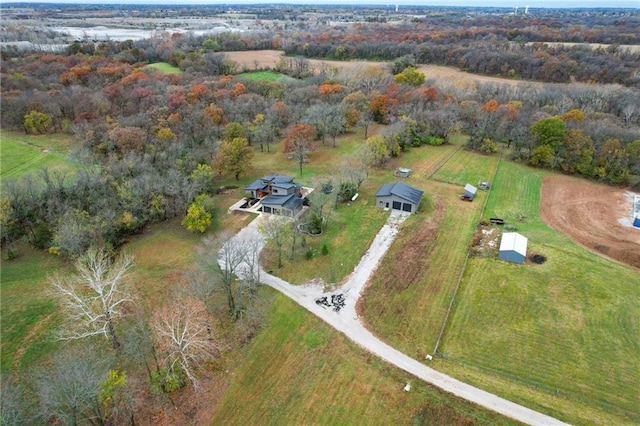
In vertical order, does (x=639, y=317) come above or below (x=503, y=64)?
below

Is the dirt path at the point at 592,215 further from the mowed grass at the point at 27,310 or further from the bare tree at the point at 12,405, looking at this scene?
the mowed grass at the point at 27,310

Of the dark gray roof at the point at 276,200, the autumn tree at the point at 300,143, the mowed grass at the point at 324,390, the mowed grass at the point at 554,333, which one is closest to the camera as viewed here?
the mowed grass at the point at 324,390

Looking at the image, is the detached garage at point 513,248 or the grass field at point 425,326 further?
the detached garage at point 513,248

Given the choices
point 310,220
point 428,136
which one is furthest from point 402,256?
point 428,136

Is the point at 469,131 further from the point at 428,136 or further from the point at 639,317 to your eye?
the point at 639,317

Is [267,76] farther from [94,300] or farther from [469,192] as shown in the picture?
[94,300]

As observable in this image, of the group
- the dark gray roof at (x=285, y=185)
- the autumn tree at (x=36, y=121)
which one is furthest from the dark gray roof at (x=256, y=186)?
the autumn tree at (x=36, y=121)

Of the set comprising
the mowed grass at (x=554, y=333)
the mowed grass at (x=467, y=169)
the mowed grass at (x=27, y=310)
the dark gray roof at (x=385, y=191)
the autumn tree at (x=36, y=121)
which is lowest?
the mowed grass at (x=27, y=310)
